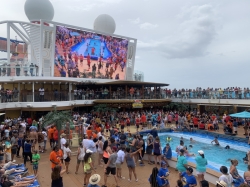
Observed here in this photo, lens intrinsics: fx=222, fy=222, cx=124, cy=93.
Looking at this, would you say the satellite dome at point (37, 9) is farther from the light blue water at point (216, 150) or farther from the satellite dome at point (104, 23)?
the light blue water at point (216, 150)

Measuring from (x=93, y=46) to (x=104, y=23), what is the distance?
552 centimetres

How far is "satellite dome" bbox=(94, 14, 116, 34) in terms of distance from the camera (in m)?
33.1

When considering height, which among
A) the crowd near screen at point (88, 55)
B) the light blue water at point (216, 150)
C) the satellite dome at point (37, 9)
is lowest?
the light blue water at point (216, 150)

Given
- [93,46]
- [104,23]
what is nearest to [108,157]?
[93,46]

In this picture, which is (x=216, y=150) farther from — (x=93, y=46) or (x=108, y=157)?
(x=93, y=46)

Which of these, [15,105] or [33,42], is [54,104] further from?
[33,42]

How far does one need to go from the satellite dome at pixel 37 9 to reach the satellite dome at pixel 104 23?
7.52 m

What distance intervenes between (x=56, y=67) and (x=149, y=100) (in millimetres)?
11595

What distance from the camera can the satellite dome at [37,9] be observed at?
26.9 metres

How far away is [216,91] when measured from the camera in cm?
2336

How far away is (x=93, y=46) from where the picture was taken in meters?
29.6

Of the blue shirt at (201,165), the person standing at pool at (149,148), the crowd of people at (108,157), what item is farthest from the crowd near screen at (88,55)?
the blue shirt at (201,165)

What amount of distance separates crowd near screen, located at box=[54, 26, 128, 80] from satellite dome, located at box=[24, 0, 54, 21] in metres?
3.45

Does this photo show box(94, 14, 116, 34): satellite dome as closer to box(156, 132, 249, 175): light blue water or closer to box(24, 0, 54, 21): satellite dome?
box(24, 0, 54, 21): satellite dome
